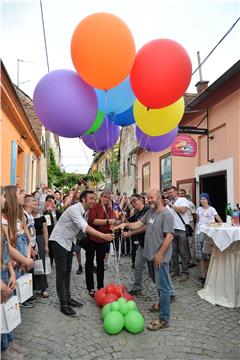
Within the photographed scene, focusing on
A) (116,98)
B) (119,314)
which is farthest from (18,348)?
(116,98)

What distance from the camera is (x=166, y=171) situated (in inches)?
429

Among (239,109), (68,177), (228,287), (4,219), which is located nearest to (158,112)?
(4,219)

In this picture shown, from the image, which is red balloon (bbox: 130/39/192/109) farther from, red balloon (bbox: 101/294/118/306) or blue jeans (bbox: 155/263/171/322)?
red balloon (bbox: 101/294/118/306)

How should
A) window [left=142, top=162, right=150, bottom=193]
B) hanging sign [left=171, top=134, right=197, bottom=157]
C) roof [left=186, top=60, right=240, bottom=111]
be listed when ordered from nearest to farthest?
1. roof [left=186, top=60, right=240, bottom=111]
2. hanging sign [left=171, top=134, right=197, bottom=157]
3. window [left=142, top=162, right=150, bottom=193]

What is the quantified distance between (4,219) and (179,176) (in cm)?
748

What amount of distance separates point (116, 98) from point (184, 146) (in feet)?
14.9

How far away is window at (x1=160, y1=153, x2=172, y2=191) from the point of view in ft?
34.6

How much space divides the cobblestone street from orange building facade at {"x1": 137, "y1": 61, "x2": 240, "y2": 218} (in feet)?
11.1

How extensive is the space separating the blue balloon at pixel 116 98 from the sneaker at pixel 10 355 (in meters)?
2.82

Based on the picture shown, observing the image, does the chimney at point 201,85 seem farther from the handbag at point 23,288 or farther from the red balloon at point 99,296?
the handbag at point 23,288

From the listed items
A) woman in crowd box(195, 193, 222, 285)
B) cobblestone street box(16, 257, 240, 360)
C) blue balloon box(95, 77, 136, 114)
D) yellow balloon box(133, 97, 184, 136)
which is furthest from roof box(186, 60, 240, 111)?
cobblestone street box(16, 257, 240, 360)

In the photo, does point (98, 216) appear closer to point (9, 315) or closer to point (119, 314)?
point (119, 314)

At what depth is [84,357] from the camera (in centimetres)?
275

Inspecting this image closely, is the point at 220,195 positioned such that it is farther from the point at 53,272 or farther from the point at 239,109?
the point at 53,272
